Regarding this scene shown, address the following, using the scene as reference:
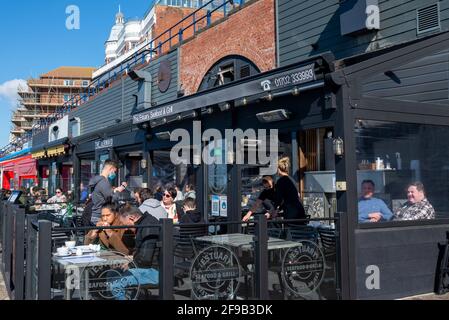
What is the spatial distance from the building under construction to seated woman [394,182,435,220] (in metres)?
87.0

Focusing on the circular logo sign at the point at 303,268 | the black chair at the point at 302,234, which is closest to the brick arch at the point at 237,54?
the black chair at the point at 302,234

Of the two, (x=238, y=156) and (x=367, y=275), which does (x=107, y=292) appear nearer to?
(x=367, y=275)

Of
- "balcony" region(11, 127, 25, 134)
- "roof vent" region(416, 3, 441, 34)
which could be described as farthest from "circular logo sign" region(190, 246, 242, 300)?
"balcony" region(11, 127, 25, 134)

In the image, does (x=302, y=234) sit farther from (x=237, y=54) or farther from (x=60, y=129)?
(x=60, y=129)

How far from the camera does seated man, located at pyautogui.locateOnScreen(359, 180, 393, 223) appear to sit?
5.74 metres

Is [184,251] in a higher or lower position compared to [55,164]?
lower

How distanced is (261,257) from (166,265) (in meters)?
1.01

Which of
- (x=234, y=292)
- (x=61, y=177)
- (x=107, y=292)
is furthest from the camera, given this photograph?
(x=61, y=177)

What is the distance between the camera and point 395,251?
228 inches

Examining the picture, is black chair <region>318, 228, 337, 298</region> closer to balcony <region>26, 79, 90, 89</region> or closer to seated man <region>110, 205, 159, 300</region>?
seated man <region>110, 205, 159, 300</region>

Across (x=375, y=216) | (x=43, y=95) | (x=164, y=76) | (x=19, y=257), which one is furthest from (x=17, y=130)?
(x=375, y=216)

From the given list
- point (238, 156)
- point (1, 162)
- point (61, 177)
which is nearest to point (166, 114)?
point (238, 156)

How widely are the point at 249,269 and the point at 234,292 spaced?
0.94 ft

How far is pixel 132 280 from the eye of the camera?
168 inches
